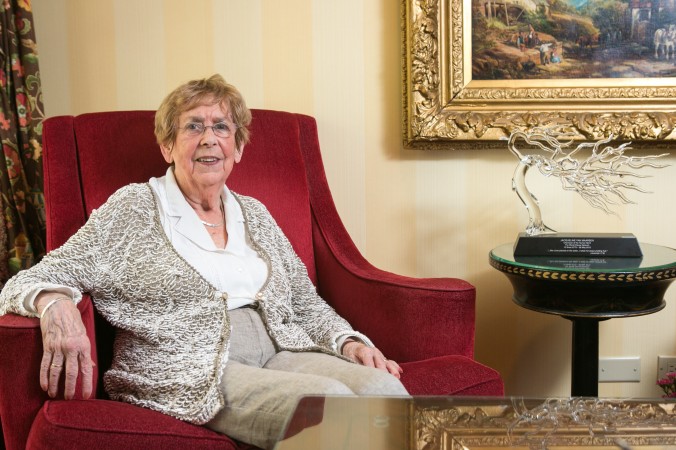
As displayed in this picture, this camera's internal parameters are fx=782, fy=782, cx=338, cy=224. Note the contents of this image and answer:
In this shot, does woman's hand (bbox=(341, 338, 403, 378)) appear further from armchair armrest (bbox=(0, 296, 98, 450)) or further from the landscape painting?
the landscape painting

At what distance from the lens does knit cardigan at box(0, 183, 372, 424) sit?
1714mm

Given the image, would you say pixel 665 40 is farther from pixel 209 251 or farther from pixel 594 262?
pixel 209 251

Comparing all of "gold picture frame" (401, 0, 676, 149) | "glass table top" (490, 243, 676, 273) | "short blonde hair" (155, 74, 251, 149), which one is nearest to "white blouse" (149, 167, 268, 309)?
"short blonde hair" (155, 74, 251, 149)

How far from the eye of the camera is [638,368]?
8.99ft

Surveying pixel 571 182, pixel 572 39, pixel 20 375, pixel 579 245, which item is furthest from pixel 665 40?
pixel 20 375

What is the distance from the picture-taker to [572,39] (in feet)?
8.41

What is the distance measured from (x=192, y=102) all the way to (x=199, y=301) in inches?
20.2

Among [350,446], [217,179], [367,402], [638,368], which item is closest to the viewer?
[350,446]

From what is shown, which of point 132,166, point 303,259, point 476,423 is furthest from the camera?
point 303,259

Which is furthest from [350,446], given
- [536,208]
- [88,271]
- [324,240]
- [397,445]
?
[536,208]

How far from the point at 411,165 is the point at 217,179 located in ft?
2.86

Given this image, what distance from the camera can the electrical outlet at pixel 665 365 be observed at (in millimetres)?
2727

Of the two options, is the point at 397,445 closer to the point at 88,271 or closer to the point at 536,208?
the point at 88,271

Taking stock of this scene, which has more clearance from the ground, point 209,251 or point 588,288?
point 209,251
